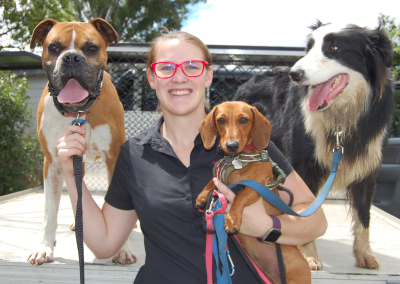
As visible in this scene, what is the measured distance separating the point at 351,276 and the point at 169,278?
1.17m

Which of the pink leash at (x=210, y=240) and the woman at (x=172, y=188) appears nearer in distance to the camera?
the pink leash at (x=210, y=240)

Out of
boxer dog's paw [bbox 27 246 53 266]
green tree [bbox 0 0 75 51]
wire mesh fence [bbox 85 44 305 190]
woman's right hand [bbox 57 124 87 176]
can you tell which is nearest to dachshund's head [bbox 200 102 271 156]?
woman's right hand [bbox 57 124 87 176]

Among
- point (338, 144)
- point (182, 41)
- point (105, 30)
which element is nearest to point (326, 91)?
point (338, 144)

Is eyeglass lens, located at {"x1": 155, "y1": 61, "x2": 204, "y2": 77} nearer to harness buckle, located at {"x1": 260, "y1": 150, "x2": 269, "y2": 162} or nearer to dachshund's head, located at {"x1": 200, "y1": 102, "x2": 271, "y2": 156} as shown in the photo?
dachshund's head, located at {"x1": 200, "y1": 102, "x2": 271, "y2": 156}

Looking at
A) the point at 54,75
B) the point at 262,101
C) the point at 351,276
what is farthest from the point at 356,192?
the point at 54,75

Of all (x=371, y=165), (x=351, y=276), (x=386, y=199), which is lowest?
(x=386, y=199)

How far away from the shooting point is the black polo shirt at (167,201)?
1646 mm

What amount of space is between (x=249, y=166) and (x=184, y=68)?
605 millimetres

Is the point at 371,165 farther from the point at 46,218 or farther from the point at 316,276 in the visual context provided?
the point at 46,218

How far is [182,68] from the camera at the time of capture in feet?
5.91

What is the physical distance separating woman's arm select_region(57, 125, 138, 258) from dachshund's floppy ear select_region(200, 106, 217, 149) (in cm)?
58

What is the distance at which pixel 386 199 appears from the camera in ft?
13.6

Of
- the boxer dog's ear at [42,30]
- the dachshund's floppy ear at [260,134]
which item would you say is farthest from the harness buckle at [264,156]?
the boxer dog's ear at [42,30]

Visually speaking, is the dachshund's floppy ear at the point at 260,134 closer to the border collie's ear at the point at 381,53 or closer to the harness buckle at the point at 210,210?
the harness buckle at the point at 210,210
